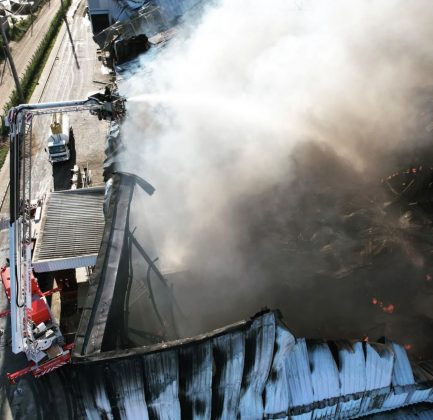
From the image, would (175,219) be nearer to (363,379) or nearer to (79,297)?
(79,297)

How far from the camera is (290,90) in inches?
502

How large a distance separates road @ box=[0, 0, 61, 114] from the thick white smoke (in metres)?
11.6

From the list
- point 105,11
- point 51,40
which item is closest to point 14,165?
point 105,11

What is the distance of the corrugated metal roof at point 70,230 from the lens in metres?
10.2

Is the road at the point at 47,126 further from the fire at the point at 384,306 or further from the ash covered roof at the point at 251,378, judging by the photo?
the fire at the point at 384,306

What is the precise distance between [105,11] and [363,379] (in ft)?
87.1

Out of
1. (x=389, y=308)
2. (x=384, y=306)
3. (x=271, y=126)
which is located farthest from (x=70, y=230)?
(x=389, y=308)

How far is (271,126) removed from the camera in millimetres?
12172

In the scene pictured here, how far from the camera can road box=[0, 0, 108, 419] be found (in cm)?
885

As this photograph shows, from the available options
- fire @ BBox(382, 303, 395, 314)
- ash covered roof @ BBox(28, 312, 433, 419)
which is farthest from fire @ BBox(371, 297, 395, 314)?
ash covered roof @ BBox(28, 312, 433, 419)

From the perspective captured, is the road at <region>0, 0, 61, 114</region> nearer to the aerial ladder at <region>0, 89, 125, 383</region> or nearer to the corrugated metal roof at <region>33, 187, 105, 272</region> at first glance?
the corrugated metal roof at <region>33, 187, 105, 272</region>

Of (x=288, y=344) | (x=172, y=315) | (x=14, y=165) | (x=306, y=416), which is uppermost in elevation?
(x=14, y=165)

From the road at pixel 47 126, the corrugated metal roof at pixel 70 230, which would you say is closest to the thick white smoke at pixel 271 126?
the corrugated metal roof at pixel 70 230

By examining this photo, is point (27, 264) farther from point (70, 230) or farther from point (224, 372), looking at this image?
point (224, 372)
